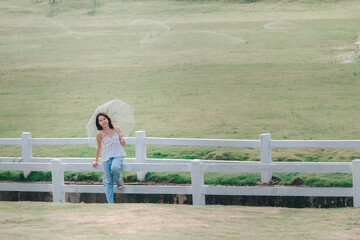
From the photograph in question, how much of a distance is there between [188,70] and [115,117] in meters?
17.3

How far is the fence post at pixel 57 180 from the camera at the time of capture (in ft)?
32.3

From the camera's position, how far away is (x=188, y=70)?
27.5 meters

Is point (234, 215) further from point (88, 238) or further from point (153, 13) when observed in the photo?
point (153, 13)

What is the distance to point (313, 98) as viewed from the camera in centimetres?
2234

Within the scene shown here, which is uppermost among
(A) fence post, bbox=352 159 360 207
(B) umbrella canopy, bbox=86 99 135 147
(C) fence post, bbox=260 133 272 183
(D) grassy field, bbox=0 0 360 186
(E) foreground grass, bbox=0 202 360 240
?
(D) grassy field, bbox=0 0 360 186

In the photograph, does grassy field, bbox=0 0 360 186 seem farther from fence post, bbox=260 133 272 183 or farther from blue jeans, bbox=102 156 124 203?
blue jeans, bbox=102 156 124 203

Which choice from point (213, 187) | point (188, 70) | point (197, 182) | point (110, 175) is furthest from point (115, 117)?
point (188, 70)

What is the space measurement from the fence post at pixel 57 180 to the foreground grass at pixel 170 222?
0.74 metres

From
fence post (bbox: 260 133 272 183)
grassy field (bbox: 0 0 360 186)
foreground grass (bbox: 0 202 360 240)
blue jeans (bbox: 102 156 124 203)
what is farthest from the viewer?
grassy field (bbox: 0 0 360 186)

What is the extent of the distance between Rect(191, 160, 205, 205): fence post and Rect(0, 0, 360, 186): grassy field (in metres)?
5.60

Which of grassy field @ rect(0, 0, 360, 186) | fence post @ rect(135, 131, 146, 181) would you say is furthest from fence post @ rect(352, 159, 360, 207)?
grassy field @ rect(0, 0, 360, 186)

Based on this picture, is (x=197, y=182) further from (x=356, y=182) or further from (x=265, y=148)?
(x=265, y=148)

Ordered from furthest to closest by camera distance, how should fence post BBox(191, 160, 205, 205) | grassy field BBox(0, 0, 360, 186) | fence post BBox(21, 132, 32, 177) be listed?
grassy field BBox(0, 0, 360, 186)
fence post BBox(21, 132, 32, 177)
fence post BBox(191, 160, 205, 205)

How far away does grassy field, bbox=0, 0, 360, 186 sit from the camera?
62.5 ft
